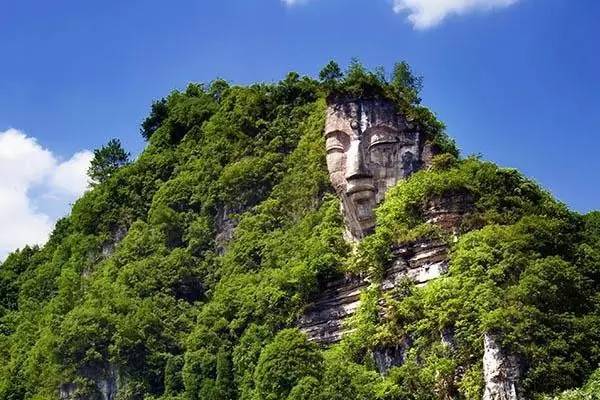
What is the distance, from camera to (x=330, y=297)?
104ft

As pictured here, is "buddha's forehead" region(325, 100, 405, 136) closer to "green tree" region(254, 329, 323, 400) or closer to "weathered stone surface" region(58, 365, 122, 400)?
"green tree" region(254, 329, 323, 400)

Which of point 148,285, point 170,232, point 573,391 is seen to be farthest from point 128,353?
point 573,391

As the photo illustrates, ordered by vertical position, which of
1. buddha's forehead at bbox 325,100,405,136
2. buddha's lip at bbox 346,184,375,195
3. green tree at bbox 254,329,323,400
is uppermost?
buddha's forehead at bbox 325,100,405,136

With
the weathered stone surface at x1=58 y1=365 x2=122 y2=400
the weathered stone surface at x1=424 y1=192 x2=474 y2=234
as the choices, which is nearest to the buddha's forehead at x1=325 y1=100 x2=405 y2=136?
the weathered stone surface at x1=424 y1=192 x2=474 y2=234

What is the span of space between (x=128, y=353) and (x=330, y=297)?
8659mm

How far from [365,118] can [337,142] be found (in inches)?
50.8

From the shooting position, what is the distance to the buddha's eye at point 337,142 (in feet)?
110

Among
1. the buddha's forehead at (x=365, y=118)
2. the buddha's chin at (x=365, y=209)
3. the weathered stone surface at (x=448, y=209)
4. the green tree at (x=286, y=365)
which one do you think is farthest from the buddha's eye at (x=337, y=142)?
the green tree at (x=286, y=365)

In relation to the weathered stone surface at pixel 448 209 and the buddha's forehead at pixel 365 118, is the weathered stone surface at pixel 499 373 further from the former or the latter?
the buddha's forehead at pixel 365 118

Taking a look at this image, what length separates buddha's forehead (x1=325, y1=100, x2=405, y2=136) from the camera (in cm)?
3312

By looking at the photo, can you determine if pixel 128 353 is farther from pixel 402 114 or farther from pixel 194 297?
pixel 402 114

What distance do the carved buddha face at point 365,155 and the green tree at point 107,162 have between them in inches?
643

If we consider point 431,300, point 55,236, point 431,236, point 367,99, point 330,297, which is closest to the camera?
point 431,300

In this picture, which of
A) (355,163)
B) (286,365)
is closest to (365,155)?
(355,163)
